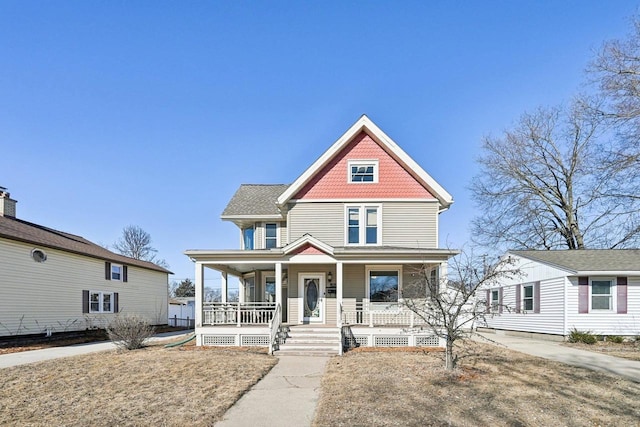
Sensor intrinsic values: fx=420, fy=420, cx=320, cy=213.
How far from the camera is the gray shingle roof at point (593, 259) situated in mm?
17000

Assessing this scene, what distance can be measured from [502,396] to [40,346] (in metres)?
16.6

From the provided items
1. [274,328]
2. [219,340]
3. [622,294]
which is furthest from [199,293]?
[622,294]

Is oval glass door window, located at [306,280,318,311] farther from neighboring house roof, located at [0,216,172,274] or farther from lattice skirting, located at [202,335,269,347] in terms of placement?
neighboring house roof, located at [0,216,172,274]

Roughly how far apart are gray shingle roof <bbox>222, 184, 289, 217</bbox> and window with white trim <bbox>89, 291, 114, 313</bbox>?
9547mm

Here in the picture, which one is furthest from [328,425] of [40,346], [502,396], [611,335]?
[611,335]

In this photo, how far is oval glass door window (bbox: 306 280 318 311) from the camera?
55.8ft

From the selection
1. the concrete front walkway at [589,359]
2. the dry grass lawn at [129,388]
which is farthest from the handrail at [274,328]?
the concrete front walkway at [589,359]

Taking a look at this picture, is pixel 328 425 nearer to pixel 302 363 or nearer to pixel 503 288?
pixel 302 363

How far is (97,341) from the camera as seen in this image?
18.8 metres

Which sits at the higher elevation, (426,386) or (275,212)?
(275,212)

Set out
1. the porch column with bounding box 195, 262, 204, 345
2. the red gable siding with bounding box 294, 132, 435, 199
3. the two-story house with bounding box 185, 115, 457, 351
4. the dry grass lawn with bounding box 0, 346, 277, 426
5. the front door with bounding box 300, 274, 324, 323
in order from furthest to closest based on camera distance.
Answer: the red gable siding with bounding box 294, 132, 435, 199 → the front door with bounding box 300, 274, 324, 323 → the two-story house with bounding box 185, 115, 457, 351 → the porch column with bounding box 195, 262, 204, 345 → the dry grass lawn with bounding box 0, 346, 277, 426

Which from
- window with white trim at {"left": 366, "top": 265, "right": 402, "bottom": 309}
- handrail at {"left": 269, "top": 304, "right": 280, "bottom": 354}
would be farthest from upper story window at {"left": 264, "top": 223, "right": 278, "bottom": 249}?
handrail at {"left": 269, "top": 304, "right": 280, "bottom": 354}

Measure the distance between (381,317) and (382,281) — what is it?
71.6 inches

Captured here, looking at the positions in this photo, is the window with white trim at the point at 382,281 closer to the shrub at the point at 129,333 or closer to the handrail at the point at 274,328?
the handrail at the point at 274,328
